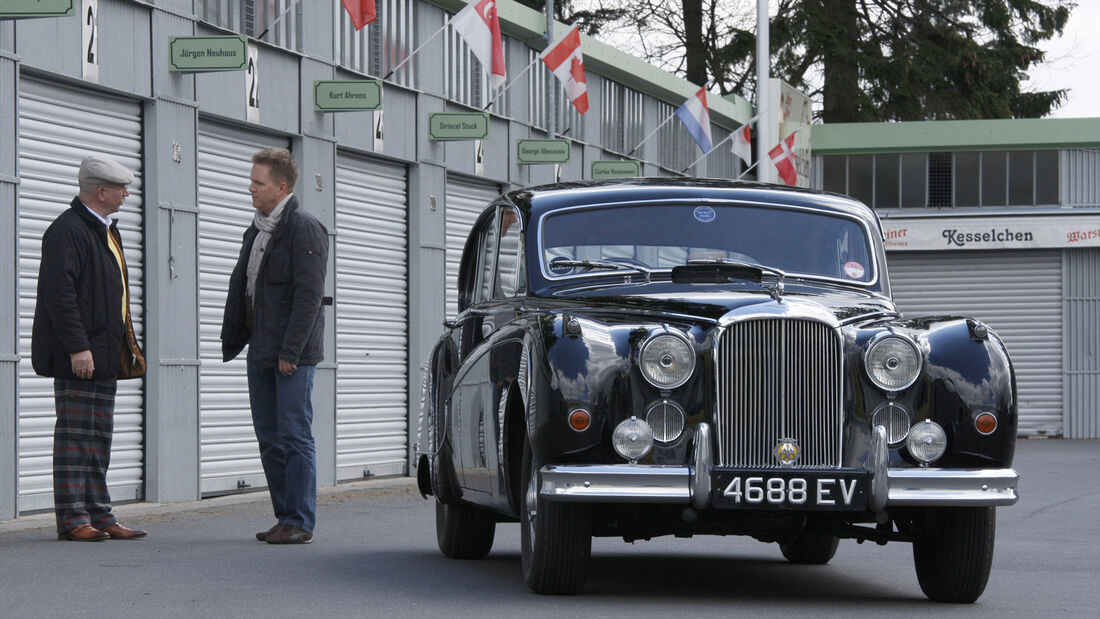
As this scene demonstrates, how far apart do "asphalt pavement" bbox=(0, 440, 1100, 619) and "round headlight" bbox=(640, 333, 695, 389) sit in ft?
2.94

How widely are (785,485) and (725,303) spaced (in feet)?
2.68

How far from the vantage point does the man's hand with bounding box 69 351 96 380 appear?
33.7 ft

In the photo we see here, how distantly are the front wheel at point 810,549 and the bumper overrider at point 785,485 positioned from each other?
7.60 feet

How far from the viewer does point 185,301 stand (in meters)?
15.5

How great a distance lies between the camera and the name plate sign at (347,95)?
57.4ft

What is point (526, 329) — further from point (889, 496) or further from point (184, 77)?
point (184, 77)

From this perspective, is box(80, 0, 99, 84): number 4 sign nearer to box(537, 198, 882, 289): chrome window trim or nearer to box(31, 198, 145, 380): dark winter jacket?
box(31, 198, 145, 380): dark winter jacket

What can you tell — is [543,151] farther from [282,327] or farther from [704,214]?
[704,214]

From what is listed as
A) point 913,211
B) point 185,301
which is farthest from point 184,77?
point 913,211

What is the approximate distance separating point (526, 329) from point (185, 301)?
7.90m

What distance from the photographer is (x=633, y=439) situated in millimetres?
7578

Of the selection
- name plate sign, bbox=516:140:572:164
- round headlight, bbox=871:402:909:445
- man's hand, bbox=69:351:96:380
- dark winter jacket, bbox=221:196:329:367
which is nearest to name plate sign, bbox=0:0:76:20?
dark winter jacket, bbox=221:196:329:367

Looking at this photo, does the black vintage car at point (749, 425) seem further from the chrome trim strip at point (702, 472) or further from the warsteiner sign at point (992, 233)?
the warsteiner sign at point (992, 233)

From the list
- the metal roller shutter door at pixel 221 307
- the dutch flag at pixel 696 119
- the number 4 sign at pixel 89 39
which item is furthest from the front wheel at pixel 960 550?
the dutch flag at pixel 696 119
